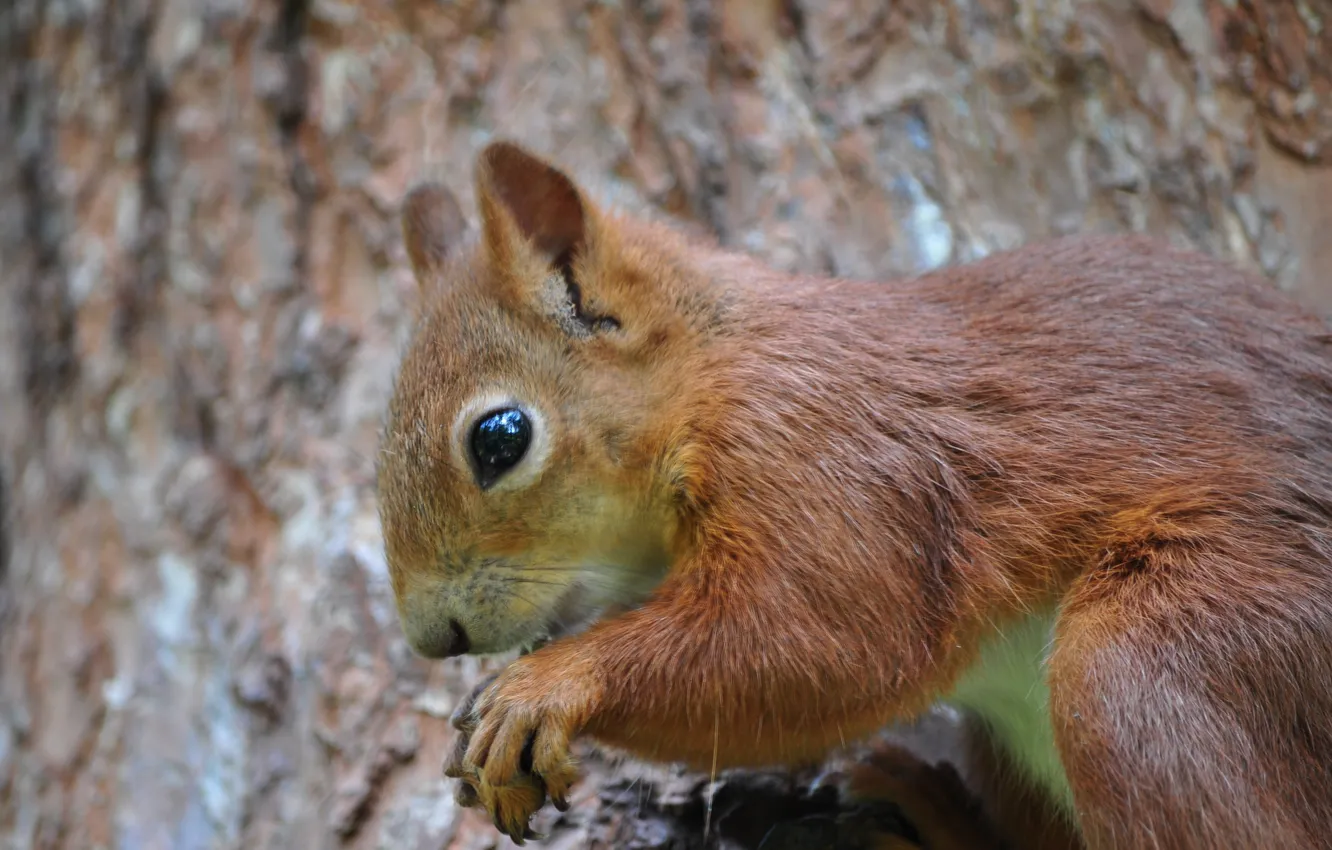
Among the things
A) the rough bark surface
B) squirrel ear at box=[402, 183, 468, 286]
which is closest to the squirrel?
squirrel ear at box=[402, 183, 468, 286]

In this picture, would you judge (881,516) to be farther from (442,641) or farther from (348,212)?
(348,212)

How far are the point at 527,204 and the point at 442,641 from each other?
0.80 m

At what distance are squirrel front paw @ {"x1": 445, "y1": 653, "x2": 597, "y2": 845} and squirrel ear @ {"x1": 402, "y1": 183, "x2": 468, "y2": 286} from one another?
1.03m

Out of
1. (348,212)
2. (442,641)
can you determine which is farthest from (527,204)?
(348,212)

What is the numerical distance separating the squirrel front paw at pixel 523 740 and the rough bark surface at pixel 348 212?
0.77 m

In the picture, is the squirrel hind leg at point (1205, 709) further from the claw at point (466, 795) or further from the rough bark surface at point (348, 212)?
the rough bark surface at point (348, 212)

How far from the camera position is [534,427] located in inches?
80.5

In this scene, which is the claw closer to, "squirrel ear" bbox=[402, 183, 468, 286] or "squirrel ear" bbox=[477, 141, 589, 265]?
"squirrel ear" bbox=[477, 141, 589, 265]

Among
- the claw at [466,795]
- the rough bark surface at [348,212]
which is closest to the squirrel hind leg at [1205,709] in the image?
the claw at [466,795]

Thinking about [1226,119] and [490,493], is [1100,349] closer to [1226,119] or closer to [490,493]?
[490,493]

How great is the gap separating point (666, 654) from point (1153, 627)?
73 cm

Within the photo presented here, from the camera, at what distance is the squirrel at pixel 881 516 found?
173cm

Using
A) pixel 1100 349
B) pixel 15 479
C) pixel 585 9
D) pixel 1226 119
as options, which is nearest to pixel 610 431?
pixel 1100 349

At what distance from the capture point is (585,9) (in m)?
3.38
